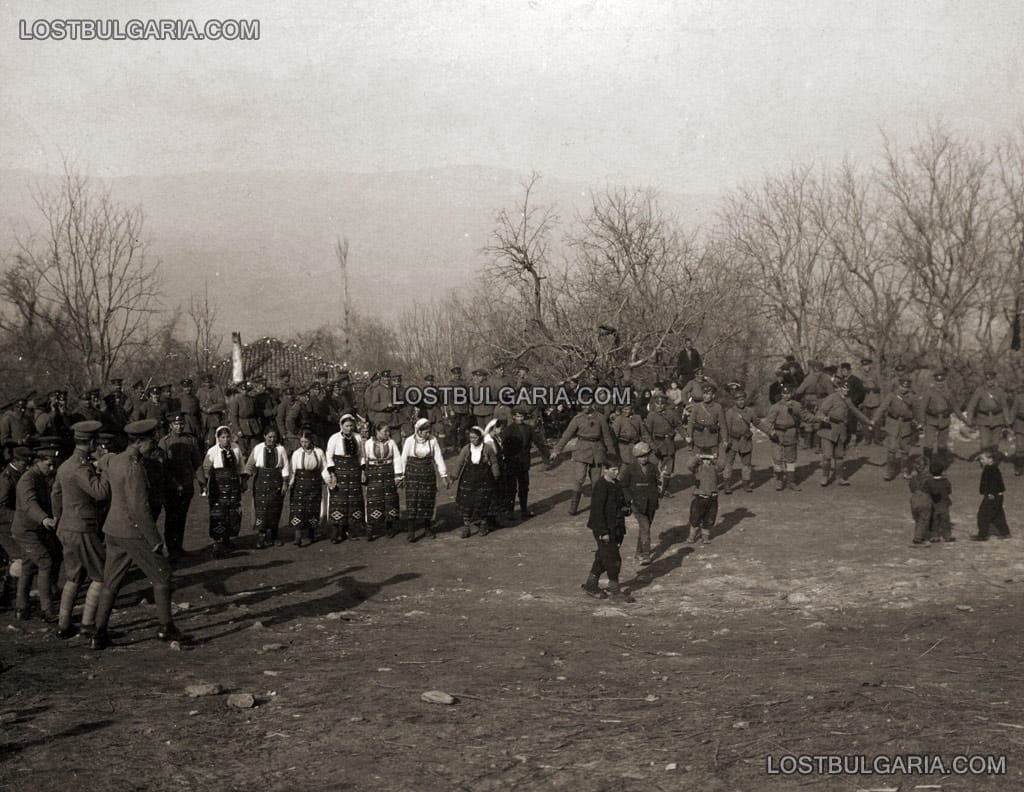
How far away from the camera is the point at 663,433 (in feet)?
52.9

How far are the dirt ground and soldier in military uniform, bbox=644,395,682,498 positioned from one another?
2672 mm

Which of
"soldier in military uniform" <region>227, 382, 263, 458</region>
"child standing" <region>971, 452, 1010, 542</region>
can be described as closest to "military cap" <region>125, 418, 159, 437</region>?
"soldier in military uniform" <region>227, 382, 263, 458</region>

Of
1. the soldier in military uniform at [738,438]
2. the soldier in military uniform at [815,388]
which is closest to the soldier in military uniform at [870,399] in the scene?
the soldier in military uniform at [815,388]

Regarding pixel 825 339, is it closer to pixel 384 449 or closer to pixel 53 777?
pixel 384 449

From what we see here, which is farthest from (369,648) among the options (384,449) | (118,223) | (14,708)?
(118,223)

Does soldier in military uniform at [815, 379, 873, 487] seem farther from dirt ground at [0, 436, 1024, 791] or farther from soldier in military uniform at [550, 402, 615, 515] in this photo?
soldier in military uniform at [550, 402, 615, 515]

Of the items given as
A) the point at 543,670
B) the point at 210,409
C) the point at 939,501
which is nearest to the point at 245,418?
the point at 210,409

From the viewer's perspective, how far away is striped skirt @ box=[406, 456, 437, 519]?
1387cm

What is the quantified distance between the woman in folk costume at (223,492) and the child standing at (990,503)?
9658 mm

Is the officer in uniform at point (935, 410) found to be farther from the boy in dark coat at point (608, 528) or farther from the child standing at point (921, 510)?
the boy in dark coat at point (608, 528)

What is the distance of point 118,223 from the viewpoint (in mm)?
26875

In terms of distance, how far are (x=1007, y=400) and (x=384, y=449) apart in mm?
11018

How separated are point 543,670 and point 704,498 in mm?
5607

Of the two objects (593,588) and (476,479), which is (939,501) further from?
(476,479)
